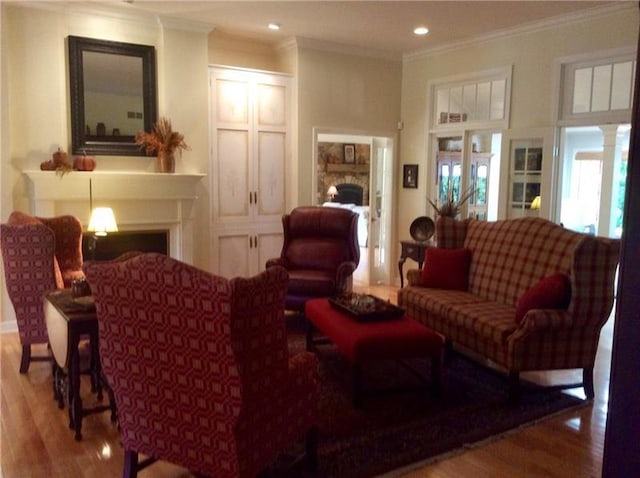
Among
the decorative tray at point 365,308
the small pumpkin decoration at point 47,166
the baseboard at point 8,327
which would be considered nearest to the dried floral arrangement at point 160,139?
the small pumpkin decoration at point 47,166

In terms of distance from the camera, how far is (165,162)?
17.3 feet

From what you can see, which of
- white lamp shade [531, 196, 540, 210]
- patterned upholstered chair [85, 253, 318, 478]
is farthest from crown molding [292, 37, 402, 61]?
patterned upholstered chair [85, 253, 318, 478]

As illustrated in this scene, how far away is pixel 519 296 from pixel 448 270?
704mm

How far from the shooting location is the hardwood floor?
2.55 meters

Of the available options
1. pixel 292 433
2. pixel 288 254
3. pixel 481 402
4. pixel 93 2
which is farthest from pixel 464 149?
pixel 292 433

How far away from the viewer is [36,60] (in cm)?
470

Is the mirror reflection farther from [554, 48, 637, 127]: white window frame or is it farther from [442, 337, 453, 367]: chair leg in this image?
[554, 48, 637, 127]: white window frame

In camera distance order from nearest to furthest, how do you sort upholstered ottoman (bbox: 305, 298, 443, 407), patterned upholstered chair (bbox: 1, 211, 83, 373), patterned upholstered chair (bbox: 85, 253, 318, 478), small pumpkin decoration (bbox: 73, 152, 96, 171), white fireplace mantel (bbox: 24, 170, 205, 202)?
patterned upholstered chair (bbox: 85, 253, 318, 478), upholstered ottoman (bbox: 305, 298, 443, 407), patterned upholstered chair (bbox: 1, 211, 83, 373), white fireplace mantel (bbox: 24, 170, 205, 202), small pumpkin decoration (bbox: 73, 152, 96, 171)

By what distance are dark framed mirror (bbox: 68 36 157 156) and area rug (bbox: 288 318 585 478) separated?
10.00ft

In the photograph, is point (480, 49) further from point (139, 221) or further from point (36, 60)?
point (36, 60)

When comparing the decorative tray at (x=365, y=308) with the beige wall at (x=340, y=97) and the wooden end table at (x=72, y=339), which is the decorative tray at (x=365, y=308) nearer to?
the wooden end table at (x=72, y=339)

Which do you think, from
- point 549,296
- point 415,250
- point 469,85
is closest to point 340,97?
point 469,85

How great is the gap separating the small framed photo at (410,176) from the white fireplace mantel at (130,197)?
2.77m

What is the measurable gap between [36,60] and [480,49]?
4.56 m
